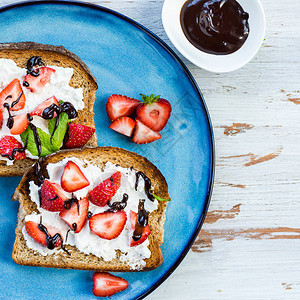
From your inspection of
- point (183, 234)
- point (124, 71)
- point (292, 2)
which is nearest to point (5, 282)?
point (183, 234)

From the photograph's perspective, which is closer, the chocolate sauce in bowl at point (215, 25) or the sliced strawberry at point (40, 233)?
the sliced strawberry at point (40, 233)

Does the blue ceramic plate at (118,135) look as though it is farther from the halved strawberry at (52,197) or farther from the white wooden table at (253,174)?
the halved strawberry at (52,197)

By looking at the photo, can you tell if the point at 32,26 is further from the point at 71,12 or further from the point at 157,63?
the point at 157,63

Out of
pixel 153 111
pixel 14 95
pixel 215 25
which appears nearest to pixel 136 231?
pixel 153 111

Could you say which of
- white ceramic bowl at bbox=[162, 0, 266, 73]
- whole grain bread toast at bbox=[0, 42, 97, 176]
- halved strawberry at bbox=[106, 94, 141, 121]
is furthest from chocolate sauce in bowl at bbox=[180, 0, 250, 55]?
whole grain bread toast at bbox=[0, 42, 97, 176]

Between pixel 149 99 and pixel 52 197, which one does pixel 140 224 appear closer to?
pixel 52 197

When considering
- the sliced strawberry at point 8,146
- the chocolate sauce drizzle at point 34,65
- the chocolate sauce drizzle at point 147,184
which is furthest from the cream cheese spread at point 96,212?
the chocolate sauce drizzle at point 34,65

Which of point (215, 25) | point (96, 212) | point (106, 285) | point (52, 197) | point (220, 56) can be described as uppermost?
point (215, 25)
